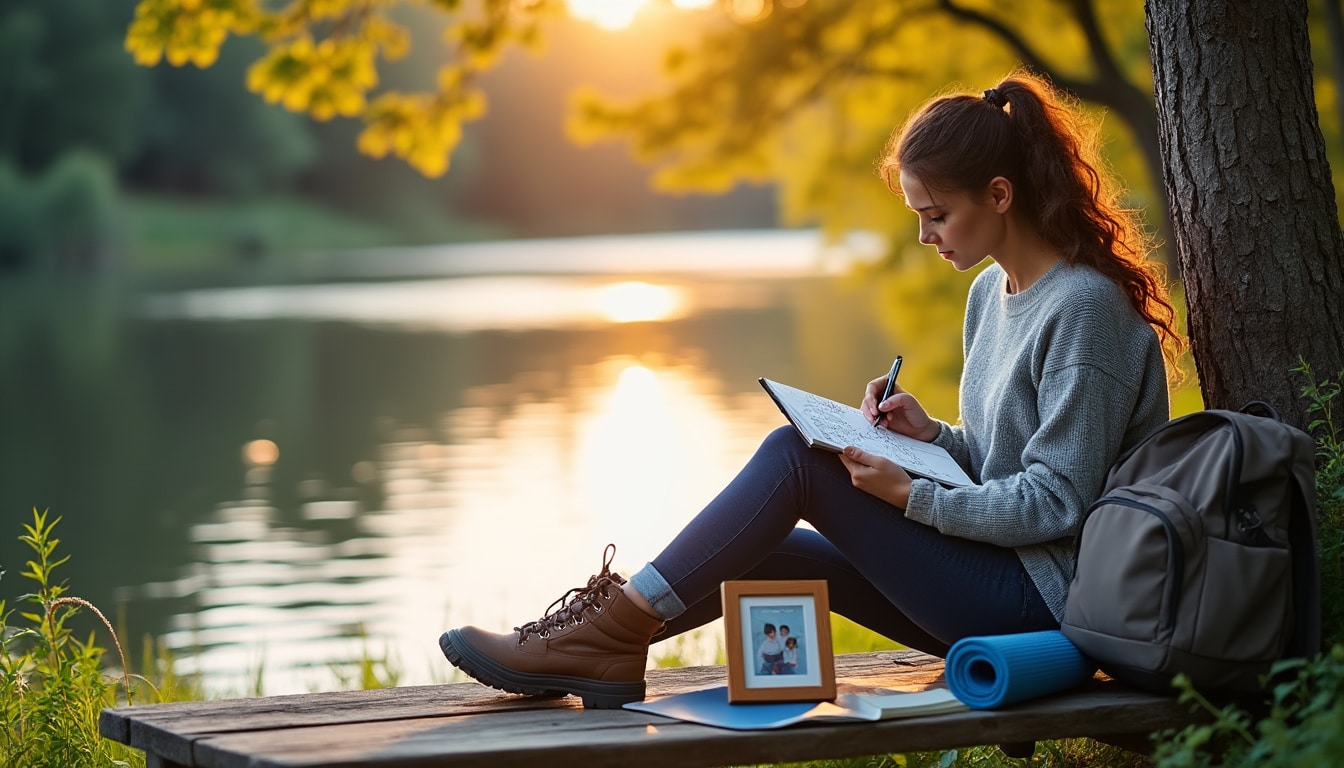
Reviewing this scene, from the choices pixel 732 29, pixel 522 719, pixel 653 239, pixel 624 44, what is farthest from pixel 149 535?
pixel 653 239

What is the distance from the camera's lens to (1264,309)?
322cm

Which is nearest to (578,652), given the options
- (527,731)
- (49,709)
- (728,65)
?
(527,731)

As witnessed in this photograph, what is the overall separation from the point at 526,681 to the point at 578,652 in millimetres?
114

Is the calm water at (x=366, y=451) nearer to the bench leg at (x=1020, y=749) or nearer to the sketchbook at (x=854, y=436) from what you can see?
the sketchbook at (x=854, y=436)

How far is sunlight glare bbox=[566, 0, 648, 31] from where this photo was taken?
31.5 feet

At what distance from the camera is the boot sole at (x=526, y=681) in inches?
109

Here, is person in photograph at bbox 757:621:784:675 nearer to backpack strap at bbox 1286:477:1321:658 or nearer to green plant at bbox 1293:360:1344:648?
backpack strap at bbox 1286:477:1321:658

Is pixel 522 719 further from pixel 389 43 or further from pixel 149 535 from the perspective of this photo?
pixel 149 535

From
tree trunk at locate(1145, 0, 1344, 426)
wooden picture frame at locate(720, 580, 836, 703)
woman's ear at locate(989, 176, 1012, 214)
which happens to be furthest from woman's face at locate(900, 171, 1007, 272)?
wooden picture frame at locate(720, 580, 836, 703)

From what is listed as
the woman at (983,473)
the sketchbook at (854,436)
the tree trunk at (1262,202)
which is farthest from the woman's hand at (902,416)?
the tree trunk at (1262,202)

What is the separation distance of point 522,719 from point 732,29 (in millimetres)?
9183

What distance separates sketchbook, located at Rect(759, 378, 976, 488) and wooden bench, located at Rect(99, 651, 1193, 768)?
1.39 ft

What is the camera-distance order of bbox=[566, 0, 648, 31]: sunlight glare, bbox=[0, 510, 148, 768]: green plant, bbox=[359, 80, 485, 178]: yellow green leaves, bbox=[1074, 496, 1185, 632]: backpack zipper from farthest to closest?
bbox=[566, 0, 648, 31]: sunlight glare
bbox=[359, 80, 485, 178]: yellow green leaves
bbox=[0, 510, 148, 768]: green plant
bbox=[1074, 496, 1185, 632]: backpack zipper

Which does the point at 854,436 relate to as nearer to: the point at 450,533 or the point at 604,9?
the point at 450,533
